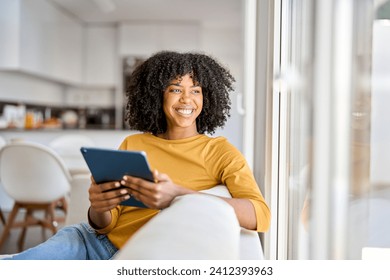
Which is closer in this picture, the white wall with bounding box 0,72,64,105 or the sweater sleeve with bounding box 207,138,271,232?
the sweater sleeve with bounding box 207,138,271,232

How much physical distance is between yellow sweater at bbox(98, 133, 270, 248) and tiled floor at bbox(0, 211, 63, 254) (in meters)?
0.84

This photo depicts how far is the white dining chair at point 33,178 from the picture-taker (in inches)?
69.1

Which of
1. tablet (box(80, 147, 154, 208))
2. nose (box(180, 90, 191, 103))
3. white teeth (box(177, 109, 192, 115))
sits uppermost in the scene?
nose (box(180, 90, 191, 103))

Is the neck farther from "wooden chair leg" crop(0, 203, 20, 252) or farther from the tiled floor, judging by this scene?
"wooden chair leg" crop(0, 203, 20, 252)

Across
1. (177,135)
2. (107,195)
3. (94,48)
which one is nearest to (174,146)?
(177,135)

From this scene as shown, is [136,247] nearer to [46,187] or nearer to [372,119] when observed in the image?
[372,119]

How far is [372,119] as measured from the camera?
0.53 m

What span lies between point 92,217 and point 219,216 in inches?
12.1

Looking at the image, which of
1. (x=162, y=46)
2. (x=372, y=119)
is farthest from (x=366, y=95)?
(x=162, y=46)

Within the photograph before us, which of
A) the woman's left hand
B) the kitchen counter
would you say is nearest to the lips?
the woman's left hand

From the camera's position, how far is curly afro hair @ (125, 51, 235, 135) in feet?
2.58

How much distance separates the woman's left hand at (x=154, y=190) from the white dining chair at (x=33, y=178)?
1.17 metres

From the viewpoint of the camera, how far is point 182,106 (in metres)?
0.80

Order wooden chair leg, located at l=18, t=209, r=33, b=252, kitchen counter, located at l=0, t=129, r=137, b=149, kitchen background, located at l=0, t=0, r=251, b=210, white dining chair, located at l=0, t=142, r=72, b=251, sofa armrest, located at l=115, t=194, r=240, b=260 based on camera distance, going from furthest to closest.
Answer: kitchen background, located at l=0, t=0, r=251, b=210
kitchen counter, located at l=0, t=129, r=137, b=149
white dining chair, located at l=0, t=142, r=72, b=251
wooden chair leg, located at l=18, t=209, r=33, b=252
sofa armrest, located at l=115, t=194, r=240, b=260
